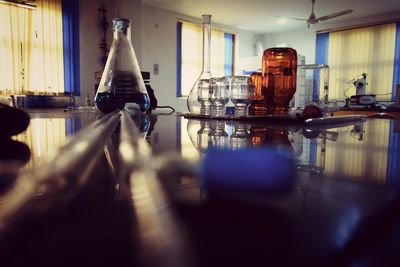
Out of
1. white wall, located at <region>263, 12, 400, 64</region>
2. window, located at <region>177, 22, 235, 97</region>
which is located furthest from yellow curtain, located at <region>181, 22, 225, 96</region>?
white wall, located at <region>263, 12, 400, 64</region>

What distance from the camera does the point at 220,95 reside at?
0.82m

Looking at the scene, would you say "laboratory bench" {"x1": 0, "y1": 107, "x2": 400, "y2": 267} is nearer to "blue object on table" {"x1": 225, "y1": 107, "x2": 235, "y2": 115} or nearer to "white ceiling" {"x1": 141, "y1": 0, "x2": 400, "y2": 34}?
"blue object on table" {"x1": 225, "y1": 107, "x2": 235, "y2": 115}

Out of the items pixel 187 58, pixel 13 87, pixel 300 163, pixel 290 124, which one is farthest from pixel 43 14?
pixel 300 163

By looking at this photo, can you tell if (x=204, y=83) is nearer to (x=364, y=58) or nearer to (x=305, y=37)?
(x=364, y=58)

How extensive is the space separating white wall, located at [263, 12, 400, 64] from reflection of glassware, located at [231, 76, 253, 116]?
14.4 feet

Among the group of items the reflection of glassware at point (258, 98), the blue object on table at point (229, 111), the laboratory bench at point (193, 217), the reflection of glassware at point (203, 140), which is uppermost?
the reflection of glassware at point (258, 98)

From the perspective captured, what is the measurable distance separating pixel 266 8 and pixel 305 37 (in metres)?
1.34

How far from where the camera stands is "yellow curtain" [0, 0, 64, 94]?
2.90m

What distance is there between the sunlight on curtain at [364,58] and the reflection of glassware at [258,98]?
13.5 feet

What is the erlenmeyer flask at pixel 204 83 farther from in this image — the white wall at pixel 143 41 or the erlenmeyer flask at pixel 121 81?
the white wall at pixel 143 41

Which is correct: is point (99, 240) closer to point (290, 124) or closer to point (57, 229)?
point (57, 229)

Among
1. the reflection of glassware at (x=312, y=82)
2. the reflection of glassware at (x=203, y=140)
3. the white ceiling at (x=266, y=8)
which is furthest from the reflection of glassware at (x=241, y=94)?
the white ceiling at (x=266, y=8)

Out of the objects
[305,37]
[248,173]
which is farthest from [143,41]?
[248,173]

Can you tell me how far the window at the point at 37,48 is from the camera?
2.90 m
